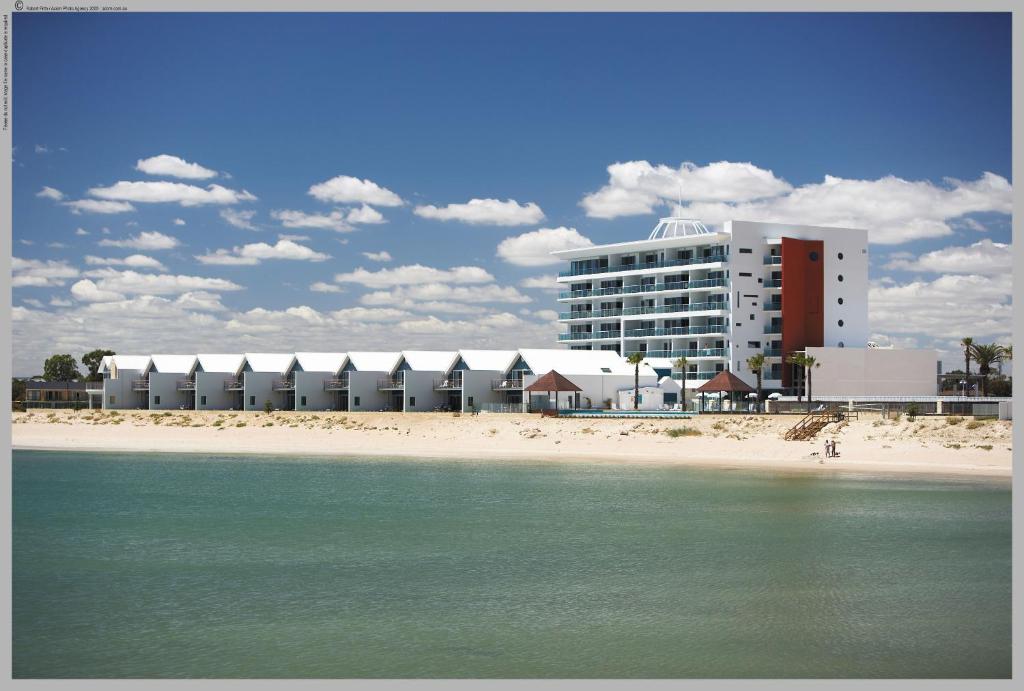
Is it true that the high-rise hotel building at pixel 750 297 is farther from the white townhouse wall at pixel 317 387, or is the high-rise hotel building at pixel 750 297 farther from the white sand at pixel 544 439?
the white townhouse wall at pixel 317 387

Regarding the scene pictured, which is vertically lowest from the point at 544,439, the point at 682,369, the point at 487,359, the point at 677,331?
the point at 544,439

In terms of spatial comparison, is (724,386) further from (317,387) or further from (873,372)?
(317,387)

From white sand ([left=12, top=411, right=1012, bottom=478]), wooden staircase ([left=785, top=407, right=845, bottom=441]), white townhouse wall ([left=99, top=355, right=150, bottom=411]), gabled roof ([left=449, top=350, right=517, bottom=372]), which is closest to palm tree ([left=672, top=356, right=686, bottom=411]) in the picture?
white sand ([left=12, top=411, right=1012, bottom=478])

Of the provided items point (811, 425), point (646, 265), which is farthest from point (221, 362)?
point (811, 425)

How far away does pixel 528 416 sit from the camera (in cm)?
8238

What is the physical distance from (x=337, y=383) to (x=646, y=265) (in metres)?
33.3

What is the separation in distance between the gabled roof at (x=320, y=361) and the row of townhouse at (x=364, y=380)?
0.33 ft

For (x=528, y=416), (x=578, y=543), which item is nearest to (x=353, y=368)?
(x=528, y=416)

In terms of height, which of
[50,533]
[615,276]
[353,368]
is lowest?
[50,533]

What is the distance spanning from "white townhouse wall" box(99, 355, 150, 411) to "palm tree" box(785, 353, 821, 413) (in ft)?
218

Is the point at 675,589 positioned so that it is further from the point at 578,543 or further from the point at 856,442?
the point at 856,442

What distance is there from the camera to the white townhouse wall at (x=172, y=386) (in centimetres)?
10819

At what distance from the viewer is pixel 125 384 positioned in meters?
110

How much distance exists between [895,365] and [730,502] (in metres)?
55.4
